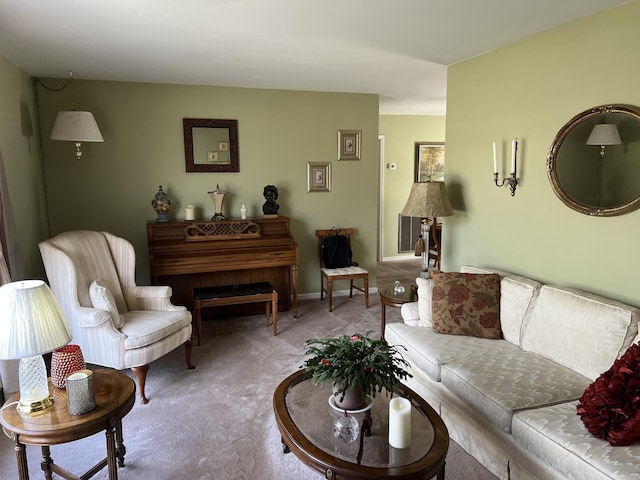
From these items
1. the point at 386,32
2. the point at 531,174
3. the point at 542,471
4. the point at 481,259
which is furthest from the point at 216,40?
the point at 542,471

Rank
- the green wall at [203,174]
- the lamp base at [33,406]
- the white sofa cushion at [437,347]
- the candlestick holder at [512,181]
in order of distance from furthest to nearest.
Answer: the green wall at [203,174] → the candlestick holder at [512,181] → the white sofa cushion at [437,347] → the lamp base at [33,406]

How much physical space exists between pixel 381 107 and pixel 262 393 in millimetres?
4358

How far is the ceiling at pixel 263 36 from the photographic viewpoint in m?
2.36

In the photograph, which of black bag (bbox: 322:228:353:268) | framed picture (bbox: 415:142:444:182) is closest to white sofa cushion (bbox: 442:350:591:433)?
black bag (bbox: 322:228:353:268)

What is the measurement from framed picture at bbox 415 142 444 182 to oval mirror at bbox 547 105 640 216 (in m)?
4.30

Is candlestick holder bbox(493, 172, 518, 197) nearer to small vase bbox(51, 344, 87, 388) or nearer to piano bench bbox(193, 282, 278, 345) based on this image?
piano bench bbox(193, 282, 278, 345)

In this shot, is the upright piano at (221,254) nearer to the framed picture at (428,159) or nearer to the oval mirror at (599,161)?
the oval mirror at (599,161)

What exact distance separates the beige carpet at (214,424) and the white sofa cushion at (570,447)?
1.28 feet

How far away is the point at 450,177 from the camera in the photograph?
3.87m

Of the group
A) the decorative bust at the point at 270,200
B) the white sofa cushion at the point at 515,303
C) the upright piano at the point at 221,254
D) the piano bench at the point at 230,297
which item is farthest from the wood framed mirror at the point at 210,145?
the white sofa cushion at the point at 515,303

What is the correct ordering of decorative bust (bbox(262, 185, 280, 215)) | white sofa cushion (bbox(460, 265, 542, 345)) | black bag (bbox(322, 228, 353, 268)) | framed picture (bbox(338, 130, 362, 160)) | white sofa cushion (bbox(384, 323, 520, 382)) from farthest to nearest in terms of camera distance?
framed picture (bbox(338, 130, 362, 160))
black bag (bbox(322, 228, 353, 268))
decorative bust (bbox(262, 185, 280, 215))
white sofa cushion (bbox(460, 265, 542, 345))
white sofa cushion (bbox(384, 323, 520, 382))

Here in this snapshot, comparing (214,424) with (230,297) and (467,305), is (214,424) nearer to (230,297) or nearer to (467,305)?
(230,297)

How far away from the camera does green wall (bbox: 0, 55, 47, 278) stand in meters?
3.16

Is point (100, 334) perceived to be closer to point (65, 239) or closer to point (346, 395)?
point (65, 239)
